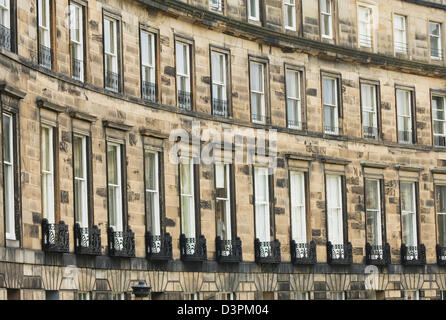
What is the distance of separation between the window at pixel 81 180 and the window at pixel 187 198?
5.71 meters

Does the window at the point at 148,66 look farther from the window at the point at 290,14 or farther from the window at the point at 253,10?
the window at the point at 290,14

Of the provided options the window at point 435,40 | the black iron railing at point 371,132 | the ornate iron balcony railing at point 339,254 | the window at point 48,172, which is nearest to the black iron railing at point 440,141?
the window at point 435,40

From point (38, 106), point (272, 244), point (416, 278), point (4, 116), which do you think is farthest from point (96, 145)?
point (416, 278)

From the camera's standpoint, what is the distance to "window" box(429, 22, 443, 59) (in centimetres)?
4975

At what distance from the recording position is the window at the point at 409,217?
4747 cm

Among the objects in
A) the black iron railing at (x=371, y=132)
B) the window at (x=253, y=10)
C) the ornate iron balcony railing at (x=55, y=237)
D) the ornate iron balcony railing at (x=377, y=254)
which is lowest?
the ornate iron balcony railing at (x=55, y=237)

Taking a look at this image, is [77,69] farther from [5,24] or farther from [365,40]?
[365,40]

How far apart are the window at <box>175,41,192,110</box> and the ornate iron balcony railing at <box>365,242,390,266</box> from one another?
1014 centimetres

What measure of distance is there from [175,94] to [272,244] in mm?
6455

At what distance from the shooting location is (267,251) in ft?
136

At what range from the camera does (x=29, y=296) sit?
28906 millimetres

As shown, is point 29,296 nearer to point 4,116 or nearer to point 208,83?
point 4,116

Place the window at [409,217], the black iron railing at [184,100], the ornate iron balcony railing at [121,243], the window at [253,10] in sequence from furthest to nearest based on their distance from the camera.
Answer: the window at [409,217], the window at [253,10], the black iron railing at [184,100], the ornate iron balcony railing at [121,243]

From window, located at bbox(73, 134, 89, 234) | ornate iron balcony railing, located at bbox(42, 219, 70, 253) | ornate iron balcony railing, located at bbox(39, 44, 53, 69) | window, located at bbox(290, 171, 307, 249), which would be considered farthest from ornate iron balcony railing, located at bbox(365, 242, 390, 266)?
ornate iron balcony railing, located at bbox(39, 44, 53, 69)
